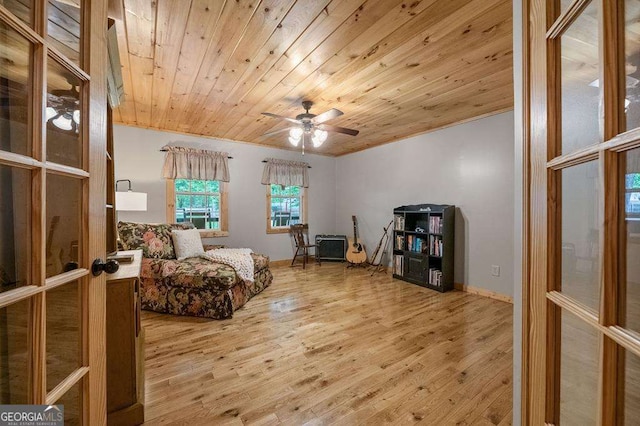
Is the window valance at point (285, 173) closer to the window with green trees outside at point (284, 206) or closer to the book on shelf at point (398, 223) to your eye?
the window with green trees outside at point (284, 206)

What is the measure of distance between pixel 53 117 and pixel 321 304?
9.44ft

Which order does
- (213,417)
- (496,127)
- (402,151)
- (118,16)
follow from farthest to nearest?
(402,151) → (496,127) → (118,16) → (213,417)

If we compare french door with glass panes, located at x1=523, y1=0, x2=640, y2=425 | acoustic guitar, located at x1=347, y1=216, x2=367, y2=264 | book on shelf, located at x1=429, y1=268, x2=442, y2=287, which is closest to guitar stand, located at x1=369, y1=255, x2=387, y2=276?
acoustic guitar, located at x1=347, y1=216, x2=367, y2=264

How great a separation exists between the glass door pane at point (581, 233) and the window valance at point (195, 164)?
4.58m

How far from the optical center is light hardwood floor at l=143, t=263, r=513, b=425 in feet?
4.88

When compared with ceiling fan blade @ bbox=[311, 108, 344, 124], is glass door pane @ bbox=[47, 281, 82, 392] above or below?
below

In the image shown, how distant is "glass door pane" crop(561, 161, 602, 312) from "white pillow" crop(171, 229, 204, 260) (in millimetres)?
3732

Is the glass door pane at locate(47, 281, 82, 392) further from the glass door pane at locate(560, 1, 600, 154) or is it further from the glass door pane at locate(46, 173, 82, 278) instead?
the glass door pane at locate(560, 1, 600, 154)

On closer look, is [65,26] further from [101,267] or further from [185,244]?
[185,244]

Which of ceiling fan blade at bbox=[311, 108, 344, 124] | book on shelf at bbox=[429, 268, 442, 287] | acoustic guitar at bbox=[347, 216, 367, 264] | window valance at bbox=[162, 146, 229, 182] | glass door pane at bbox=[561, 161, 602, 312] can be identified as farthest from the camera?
acoustic guitar at bbox=[347, 216, 367, 264]

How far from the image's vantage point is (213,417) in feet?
4.71

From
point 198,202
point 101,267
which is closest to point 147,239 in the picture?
point 198,202

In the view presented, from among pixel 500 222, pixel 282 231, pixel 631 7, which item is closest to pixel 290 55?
pixel 631 7

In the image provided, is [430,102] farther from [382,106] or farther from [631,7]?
[631,7]
